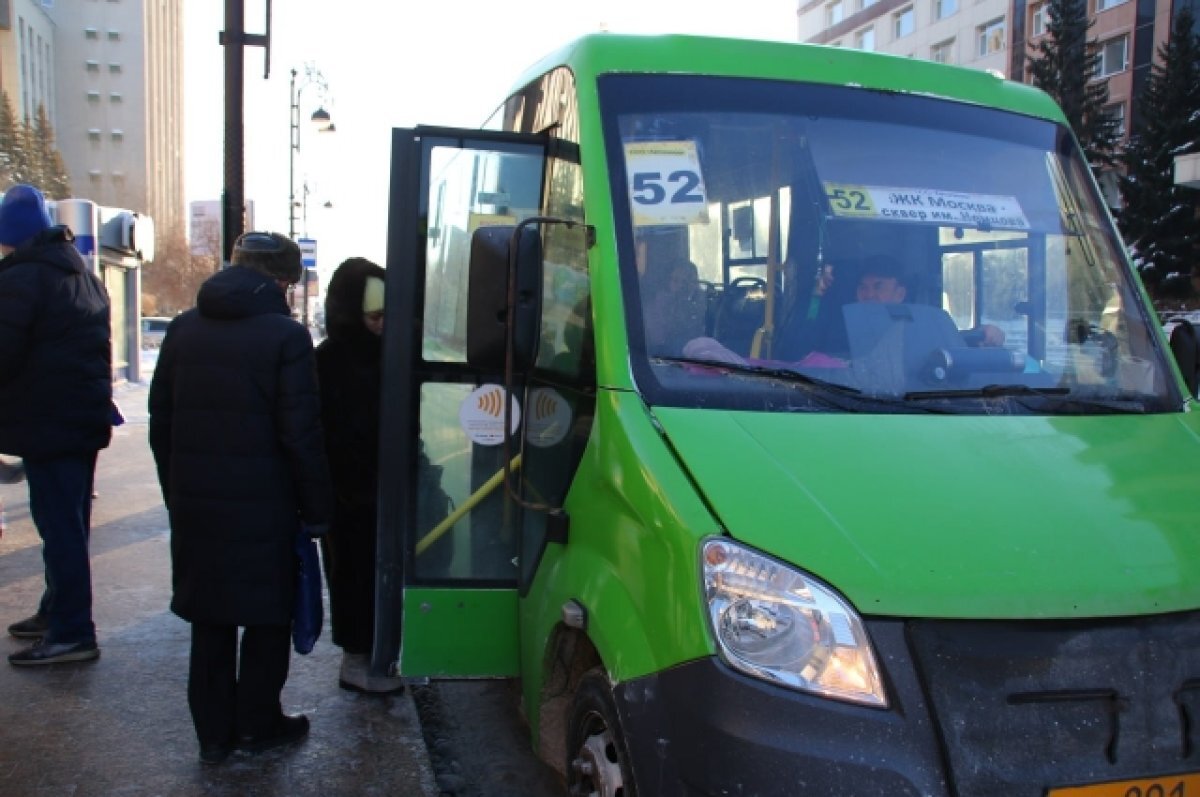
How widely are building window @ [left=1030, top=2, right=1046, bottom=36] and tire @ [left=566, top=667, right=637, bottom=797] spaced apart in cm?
5989

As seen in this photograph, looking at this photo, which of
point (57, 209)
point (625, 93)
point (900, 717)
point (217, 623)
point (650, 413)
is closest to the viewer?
point (900, 717)

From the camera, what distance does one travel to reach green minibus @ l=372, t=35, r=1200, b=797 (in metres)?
2.35

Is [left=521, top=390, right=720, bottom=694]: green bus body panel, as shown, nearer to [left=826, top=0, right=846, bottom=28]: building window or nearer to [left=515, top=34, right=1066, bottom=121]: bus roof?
[left=515, top=34, right=1066, bottom=121]: bus roof

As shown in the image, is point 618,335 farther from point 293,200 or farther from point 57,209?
point 293,200

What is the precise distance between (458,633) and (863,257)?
192 cm

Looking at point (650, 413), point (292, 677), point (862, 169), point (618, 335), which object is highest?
point (862, 169)

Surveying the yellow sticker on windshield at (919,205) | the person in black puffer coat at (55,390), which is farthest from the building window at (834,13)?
the yellow sticker on windshield at (919,205)

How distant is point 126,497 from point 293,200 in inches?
710

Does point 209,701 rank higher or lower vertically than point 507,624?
lower

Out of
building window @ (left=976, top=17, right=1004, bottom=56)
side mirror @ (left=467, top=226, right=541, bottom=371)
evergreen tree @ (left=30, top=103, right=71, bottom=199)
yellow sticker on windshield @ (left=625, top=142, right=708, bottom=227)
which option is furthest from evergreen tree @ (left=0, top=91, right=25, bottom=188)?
yellow sticker on windshield @ (left=625, top=142, right=708, bottom=227)

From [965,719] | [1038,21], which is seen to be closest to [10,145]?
[1038,21]

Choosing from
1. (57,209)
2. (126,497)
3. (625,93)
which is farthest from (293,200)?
(625,93)

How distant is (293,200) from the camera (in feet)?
86.0

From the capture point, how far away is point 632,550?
2.75 metres
